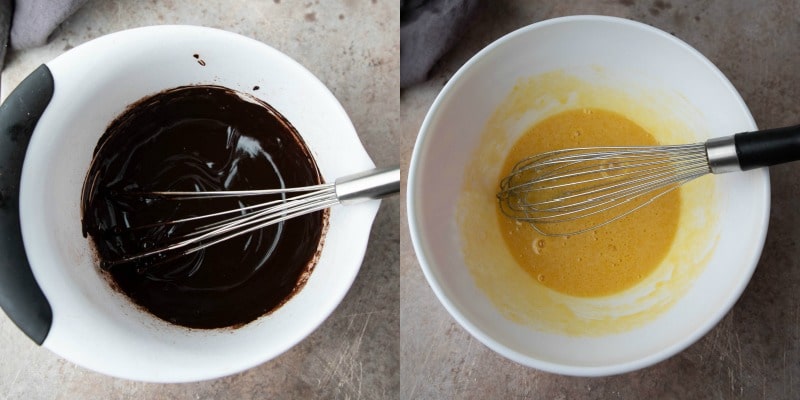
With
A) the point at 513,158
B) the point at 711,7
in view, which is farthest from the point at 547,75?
the point at 711,7

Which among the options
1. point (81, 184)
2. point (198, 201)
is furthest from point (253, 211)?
point (81, 184)

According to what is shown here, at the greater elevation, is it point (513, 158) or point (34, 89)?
point (34, 89)

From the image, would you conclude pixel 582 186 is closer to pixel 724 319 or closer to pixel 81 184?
pixel 724 319

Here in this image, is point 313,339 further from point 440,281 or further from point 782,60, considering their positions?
point 782,60

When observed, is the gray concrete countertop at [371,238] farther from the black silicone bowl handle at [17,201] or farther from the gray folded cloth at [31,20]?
the black silicone bowl handle at [17,201]

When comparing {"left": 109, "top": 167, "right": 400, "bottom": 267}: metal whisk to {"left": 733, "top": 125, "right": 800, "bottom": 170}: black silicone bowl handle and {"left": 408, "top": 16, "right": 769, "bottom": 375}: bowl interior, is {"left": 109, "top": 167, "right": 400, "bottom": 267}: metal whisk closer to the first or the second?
{"left": 408, "top": 16, "right": 769, "bottom": 375}: bowl interior

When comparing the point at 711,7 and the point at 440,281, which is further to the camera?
the point at 711,7
